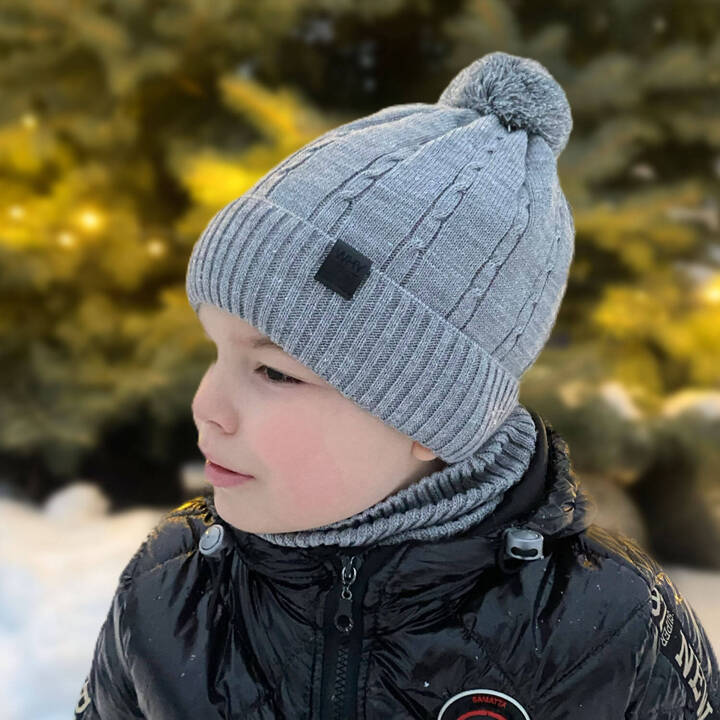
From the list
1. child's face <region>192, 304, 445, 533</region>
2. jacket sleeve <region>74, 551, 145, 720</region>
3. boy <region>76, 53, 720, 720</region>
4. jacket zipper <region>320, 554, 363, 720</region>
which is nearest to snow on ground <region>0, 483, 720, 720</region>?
jacket sleeve <region>74, 551, 145, 720</region>

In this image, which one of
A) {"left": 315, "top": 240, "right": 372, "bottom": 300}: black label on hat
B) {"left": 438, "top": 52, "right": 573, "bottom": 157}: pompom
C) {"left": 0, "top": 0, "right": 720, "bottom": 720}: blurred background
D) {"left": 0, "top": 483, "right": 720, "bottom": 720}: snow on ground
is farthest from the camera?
{"left": 0, "top": 0, "right": 720, "bottom": 720}: blurred background

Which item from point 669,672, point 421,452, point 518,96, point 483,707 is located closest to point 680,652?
point 669,672

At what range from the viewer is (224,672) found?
0.89 metres

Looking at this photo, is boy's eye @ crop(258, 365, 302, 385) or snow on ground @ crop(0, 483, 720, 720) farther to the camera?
A: snow on ground @ crop(0, 483, 720, 720)

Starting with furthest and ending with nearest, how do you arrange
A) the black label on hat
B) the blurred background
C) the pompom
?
the blurred background, the pompom, the black label on hat

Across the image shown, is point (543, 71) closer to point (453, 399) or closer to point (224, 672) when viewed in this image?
point (453, 399)

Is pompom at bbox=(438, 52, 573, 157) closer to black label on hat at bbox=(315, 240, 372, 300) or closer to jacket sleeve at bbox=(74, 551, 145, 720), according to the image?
black label on hat at bbox=(315, 240, 372, 300)

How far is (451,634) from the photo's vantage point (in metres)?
0.83

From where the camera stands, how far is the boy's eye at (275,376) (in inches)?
31.3

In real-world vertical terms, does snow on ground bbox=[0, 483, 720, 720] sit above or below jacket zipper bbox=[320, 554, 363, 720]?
below

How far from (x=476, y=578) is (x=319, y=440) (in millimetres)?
260

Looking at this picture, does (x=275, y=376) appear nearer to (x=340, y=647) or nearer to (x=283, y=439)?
(x=283, y=439)

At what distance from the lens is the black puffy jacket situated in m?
0.82

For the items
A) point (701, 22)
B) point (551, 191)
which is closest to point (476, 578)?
point (551, 191)
